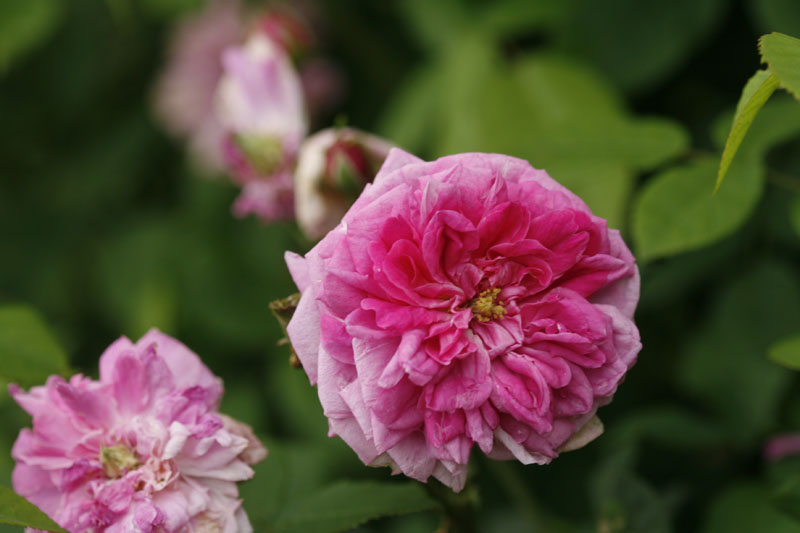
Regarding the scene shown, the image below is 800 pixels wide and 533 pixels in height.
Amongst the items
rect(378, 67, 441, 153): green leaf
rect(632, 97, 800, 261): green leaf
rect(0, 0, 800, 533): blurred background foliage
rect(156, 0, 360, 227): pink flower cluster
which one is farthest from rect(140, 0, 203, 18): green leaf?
rect(632, 97, 800, 261): green leaf

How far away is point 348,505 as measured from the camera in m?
0.78

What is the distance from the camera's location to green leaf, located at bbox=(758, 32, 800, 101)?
51cm

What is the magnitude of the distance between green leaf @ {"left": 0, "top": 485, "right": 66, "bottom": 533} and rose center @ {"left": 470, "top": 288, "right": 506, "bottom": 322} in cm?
32

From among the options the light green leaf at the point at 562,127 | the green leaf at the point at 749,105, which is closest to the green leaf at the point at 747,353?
the light green leaf at the point at 562,127

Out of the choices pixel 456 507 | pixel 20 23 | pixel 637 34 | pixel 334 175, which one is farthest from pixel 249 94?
pixel 456 507

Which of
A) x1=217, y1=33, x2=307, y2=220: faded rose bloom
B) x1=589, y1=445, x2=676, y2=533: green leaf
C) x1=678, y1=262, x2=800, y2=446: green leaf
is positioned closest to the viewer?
x1=589, y1=445, x2=676, y2=533: green leaf

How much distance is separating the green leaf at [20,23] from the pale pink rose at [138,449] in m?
0.81

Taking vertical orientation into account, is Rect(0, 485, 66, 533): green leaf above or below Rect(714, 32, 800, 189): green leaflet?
below

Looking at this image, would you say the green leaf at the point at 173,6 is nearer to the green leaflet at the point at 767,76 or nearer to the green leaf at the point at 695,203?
the green leaf at the point at 695,203

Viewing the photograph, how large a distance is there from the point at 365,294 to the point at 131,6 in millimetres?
1301

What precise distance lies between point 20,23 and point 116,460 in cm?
91

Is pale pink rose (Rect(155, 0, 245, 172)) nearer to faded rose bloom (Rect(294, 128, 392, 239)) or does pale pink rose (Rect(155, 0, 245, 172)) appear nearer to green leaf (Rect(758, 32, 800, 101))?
faded rose bloom (Rect(294, 128, 392, 239))

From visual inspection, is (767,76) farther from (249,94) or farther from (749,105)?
(249,94)

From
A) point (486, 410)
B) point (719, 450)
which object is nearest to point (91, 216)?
point (719, 450)
